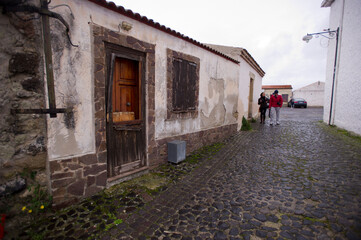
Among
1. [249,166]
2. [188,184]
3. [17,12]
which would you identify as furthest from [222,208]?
[17,12]

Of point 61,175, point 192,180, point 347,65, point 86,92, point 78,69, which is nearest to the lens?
point 61,175

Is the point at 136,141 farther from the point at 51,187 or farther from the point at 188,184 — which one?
the point at 51,187

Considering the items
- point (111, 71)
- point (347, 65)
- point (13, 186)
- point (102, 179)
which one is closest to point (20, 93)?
point (13, 186)

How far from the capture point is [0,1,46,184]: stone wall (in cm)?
245

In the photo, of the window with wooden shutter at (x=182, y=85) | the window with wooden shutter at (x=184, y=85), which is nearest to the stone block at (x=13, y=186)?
the window with wooden shutter at (x=182, y=85)

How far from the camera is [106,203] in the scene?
3.03 metres

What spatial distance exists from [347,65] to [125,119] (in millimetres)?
10100

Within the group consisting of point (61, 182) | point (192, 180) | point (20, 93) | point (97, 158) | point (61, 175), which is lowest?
point (192, 180)

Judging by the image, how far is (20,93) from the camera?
255 cm

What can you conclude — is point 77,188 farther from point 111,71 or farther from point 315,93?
point 315,93

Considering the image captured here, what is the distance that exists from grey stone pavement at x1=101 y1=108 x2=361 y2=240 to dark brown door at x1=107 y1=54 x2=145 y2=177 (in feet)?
3.63

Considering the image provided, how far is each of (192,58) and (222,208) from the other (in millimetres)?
4156

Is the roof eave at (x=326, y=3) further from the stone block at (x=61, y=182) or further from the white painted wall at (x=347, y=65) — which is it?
the stone block at (x=61, y=182)

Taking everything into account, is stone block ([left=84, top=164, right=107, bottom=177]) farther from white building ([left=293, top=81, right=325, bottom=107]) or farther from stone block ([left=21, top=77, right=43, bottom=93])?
white building ([left=293, top=81, right=325, bottom=107])
